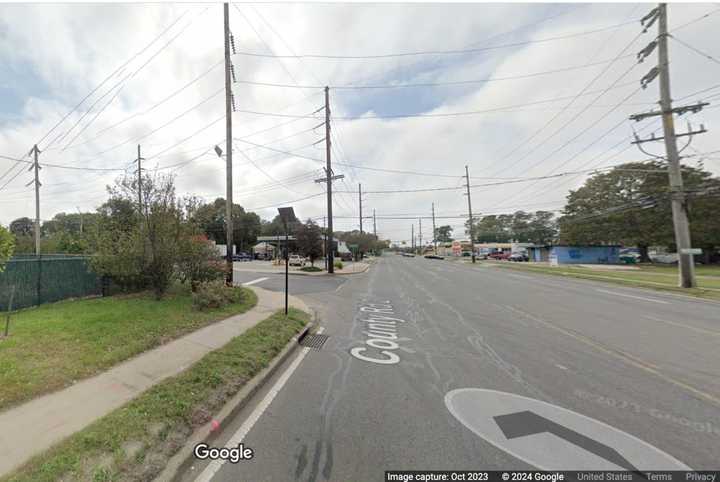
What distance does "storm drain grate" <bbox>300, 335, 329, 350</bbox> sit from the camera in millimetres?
5824

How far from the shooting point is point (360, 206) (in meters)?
46.2

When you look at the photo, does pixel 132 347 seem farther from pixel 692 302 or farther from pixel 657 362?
pixel 692 302

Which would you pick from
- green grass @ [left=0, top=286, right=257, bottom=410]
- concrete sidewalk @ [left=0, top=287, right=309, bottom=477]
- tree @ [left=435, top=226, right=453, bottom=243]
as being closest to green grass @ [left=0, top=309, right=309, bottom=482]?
concrete sidewalk @ [left=0, top=287, right=309, bottom=477]

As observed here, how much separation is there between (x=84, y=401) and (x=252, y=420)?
2092 millimetres

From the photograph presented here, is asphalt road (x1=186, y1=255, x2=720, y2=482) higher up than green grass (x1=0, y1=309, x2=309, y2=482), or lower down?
lower down

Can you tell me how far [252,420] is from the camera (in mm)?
3127

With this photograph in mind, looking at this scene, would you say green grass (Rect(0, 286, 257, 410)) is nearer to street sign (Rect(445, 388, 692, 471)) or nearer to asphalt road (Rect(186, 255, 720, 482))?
asphalt road (Rect(186, 255, 720, 482))

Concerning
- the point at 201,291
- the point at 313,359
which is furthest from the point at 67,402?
the point at 201,291

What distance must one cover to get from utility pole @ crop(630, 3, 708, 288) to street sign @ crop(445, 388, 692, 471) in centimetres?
1753

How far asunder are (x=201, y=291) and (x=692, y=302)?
1764cm

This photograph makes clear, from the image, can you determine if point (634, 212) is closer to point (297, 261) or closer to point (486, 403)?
point (297, 261)

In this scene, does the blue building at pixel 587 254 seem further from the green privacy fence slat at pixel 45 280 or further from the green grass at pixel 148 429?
the green privacy fence slat at pixel 45 280

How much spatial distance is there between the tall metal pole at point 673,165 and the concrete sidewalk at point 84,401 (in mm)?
20914

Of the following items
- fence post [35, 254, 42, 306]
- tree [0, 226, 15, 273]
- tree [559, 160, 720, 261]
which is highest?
tree [559, 160, 720, 261]
